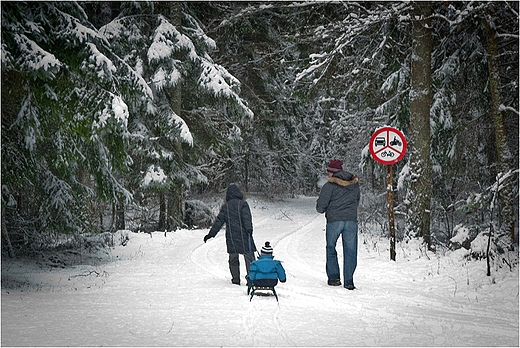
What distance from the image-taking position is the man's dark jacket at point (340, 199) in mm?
7812

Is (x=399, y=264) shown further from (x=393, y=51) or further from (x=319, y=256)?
(x=393, y=51)

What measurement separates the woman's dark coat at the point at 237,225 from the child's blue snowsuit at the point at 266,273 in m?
1.18

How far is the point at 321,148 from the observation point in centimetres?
3881

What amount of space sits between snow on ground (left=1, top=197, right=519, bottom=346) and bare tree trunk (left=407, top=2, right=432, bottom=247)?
88 cm

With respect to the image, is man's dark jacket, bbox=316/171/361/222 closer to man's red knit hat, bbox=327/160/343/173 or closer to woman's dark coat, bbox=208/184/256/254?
man's red knit hat, bbox=327/160/343/173

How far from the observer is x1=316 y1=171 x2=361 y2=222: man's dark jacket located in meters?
7.81

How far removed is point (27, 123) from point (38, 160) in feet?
6.69

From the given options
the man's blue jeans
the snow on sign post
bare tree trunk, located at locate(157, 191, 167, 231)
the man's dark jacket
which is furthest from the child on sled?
bare tree trunk, located at locate(157, 191, 167, 231)

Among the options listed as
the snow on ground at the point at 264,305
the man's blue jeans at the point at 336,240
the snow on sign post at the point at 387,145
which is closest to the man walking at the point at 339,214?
the man's blue jeans at the point at 336,240

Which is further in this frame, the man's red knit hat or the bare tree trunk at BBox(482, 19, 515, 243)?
the bare tree trunk at BBox(482, 19, 515, 243)

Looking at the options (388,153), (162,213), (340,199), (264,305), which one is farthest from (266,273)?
(162,213)

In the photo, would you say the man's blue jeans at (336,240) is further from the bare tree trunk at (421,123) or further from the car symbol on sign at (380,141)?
the bare tree trunk at (421,123)

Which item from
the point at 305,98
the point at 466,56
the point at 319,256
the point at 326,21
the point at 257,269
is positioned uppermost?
the point at 326,21

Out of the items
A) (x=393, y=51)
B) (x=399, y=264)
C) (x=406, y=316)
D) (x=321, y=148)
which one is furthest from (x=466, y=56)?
(x=321, y=148)
